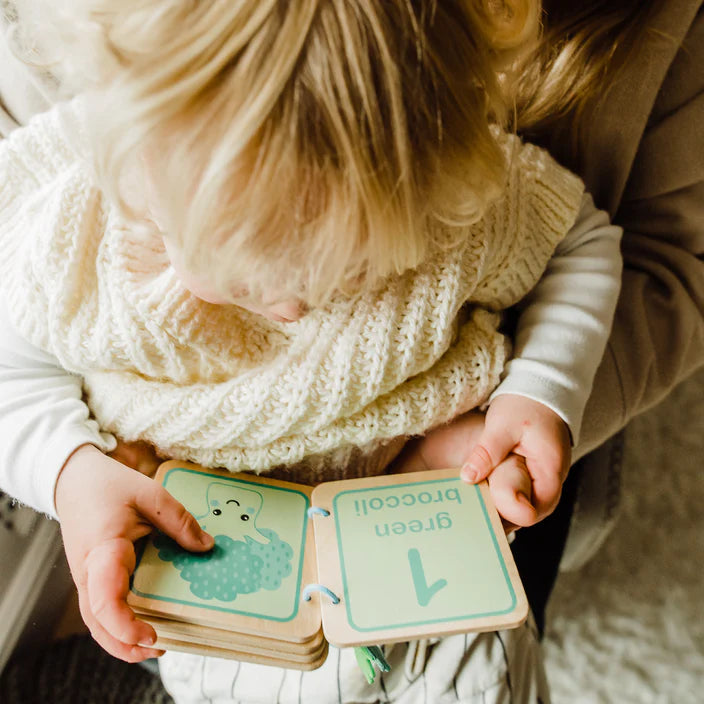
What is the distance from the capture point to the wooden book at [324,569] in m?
0.40

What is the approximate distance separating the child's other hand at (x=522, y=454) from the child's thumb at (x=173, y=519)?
0.19 metres

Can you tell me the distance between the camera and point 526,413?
0.48 metres

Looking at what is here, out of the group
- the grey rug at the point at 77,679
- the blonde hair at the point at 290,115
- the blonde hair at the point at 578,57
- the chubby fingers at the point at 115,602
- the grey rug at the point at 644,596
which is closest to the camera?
the blonde hair at the point at 290,115

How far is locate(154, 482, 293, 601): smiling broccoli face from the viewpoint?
0.41 m

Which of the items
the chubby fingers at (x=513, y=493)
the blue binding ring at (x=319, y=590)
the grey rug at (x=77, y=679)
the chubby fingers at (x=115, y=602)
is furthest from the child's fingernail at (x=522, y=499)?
the grey rug at (x=77, y=679)

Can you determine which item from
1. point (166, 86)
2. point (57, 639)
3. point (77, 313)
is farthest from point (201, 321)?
point (57, 639)

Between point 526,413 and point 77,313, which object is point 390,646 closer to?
point 526,413

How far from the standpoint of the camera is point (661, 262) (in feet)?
2.02

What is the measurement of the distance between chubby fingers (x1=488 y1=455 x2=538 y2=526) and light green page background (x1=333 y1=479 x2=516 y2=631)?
0.01m

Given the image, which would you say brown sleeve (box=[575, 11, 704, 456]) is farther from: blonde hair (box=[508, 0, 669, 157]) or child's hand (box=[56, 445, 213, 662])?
child's hand (box=[56, 445, 213, 662])

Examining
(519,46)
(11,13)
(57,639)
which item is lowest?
(57,639)

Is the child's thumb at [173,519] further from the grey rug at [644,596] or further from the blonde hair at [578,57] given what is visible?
the grey rug at [644,596]

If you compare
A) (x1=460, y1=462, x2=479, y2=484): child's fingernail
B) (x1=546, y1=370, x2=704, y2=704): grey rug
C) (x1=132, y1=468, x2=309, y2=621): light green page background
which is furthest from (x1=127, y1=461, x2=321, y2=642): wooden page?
(x1=546, y1=370, x2=704, y2=704): grey rug

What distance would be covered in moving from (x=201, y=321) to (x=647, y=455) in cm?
87
